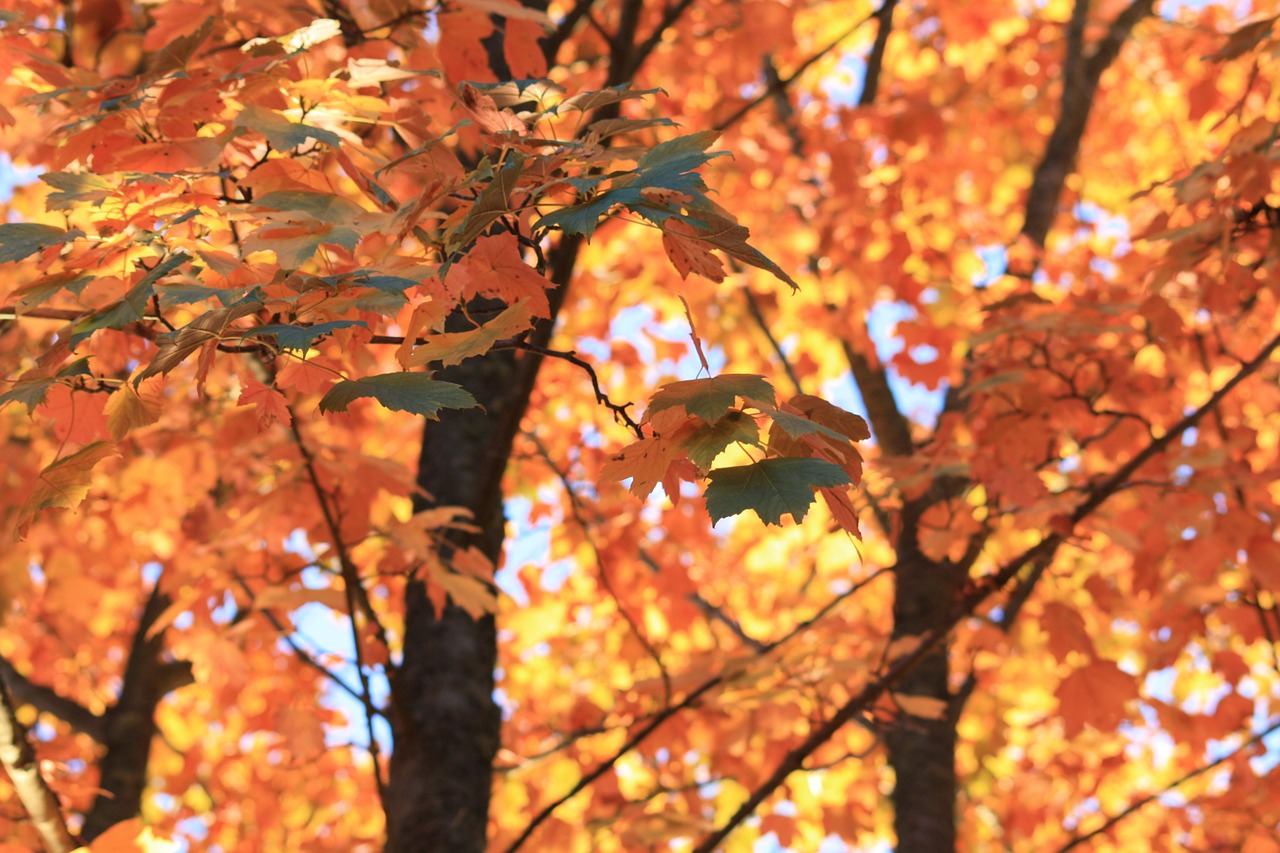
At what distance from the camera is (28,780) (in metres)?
2.16

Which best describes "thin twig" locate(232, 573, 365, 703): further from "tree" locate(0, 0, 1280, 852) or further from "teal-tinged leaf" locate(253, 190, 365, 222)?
"teal-tinged leaf" locate(253, 190, 365, 222)

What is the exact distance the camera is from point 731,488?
1.29 metres

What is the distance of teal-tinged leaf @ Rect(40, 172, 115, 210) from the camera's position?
162 cm

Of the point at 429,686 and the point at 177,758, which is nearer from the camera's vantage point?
the point at 429,686

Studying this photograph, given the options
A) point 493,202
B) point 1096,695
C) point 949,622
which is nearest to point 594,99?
point 493,202

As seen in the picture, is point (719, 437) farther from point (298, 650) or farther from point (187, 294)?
point (298, 650)

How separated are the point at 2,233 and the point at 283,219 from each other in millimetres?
421

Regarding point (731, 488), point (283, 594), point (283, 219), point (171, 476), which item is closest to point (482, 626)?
point (283, 594)

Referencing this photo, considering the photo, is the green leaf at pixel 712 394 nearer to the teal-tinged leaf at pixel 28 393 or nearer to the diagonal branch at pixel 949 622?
the teal-tinged leaf at pixel 28 393

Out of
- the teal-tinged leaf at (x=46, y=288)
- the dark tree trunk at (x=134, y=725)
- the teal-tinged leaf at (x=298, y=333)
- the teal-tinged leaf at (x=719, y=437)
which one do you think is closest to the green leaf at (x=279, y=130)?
the teal-tinged leaf at (x=46, y=288)

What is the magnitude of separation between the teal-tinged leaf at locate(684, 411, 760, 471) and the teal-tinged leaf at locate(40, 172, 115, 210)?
3.26ft

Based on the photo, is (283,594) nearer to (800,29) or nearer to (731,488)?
(731,488)

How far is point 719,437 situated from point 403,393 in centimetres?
39

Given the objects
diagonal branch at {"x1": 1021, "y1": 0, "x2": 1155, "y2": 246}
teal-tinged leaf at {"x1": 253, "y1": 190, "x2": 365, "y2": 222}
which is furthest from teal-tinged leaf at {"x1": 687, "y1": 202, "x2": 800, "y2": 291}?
diagonal branch at {"x1": 1021, "y1": 0, "x2": 1155, "y2": 246}
